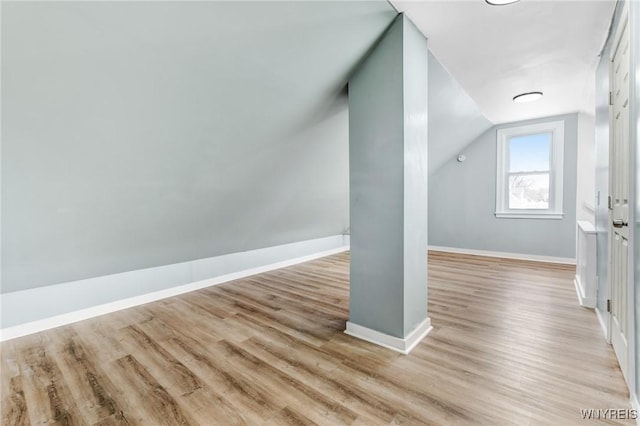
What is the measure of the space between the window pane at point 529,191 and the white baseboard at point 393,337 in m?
3.83

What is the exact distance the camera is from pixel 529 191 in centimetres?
492

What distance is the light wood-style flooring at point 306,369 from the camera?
150 centimetres

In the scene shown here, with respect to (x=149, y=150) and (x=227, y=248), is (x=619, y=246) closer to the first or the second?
(x=149, y=150)

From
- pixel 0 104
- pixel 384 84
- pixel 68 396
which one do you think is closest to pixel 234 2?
pixel 384 84

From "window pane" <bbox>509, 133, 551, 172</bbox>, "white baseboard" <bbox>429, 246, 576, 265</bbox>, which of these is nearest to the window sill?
"white baseboard" <bbox>429, 246, 576, 265</bbox>

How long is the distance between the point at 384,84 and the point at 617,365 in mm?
2382

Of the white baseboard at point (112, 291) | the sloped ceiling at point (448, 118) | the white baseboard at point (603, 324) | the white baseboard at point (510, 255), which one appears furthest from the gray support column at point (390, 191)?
the white baseboard at point (510, 255)

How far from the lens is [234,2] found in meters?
1.51

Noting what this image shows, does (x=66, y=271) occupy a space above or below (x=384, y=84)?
below

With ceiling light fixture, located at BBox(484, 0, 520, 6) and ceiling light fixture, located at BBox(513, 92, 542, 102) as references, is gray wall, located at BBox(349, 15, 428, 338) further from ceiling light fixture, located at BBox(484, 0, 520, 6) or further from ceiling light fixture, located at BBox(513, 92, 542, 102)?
ceiling light fixture, located at BBox(513, 92, 542, 102)

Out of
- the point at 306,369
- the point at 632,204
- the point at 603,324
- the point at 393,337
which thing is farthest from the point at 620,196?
the point at 306,369

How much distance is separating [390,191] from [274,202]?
1.88 m

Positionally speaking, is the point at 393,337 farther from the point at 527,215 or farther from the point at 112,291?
the point at 527,215

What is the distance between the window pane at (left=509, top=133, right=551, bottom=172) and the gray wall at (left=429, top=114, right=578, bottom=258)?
249mm
